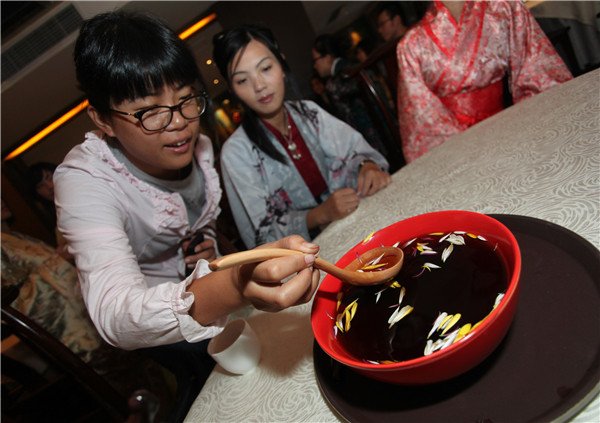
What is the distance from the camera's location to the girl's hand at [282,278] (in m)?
0.52

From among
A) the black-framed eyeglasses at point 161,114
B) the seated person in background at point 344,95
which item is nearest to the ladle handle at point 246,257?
the black-framed eyeglasses at point 161,114

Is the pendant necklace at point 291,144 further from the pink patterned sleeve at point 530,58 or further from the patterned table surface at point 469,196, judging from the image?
the pink patterned sleeve at point 530,58

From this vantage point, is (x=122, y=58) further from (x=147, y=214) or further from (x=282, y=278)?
(x=282, y=278)

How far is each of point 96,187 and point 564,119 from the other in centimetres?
123

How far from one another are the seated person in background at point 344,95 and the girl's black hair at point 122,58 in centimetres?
176

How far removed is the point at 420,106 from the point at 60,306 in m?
2.17

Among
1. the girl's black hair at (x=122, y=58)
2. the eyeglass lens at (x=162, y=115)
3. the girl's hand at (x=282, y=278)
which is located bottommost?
the girl's hand at (x=282, y=278)

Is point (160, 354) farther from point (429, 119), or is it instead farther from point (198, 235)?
point (429, 119)

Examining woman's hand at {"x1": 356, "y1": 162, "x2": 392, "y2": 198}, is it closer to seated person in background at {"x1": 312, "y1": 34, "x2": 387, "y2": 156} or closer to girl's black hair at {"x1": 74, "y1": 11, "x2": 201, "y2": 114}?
girl's black hair at {"x1": 74, "y1": 11, "x2": 201, "y2": 114}

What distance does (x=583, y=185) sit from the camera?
0.64m

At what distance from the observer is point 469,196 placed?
815 millimetres

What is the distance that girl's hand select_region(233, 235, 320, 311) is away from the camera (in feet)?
1.72

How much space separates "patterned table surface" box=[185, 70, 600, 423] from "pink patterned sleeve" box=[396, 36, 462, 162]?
0.48m

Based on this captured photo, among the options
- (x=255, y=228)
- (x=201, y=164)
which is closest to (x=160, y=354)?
(x=255, y=228)
